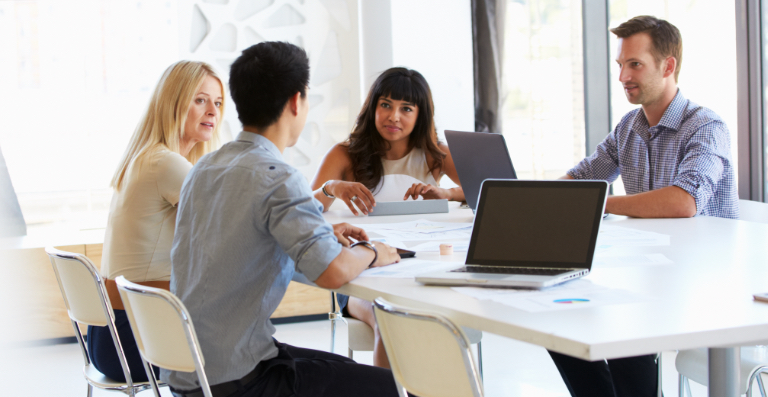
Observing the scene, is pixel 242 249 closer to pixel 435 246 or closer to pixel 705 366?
pixel 435 246

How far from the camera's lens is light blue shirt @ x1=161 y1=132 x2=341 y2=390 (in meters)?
1.23

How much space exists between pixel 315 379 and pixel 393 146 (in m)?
1.69

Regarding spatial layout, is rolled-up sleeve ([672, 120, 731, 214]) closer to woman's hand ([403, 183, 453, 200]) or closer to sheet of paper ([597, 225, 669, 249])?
sheet of paper ([597, 225, 669, 249])

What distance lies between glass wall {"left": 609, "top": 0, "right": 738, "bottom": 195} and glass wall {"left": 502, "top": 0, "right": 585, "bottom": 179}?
0.59 m

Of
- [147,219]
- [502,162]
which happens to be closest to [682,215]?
[502,162]

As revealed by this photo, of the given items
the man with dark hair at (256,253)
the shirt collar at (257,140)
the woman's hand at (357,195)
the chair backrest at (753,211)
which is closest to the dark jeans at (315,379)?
the man with dark hair at (256,253)

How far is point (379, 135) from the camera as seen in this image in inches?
113

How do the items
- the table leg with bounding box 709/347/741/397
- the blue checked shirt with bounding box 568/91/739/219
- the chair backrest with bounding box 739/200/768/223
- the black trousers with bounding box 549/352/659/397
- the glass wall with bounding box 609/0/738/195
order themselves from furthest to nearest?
the glass wall with bounding box 609/0/738/195
the chair backrest with bounding box 739/200/768/223
the blue checked shirt with bounding box 568/91/739/219
the black trousers with bounding box 549/352/659/397
the table leg with bounding box 709/347/741/397

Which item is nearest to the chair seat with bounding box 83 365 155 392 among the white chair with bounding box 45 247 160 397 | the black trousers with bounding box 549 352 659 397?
the white chair with bounding box 45 247 160 397

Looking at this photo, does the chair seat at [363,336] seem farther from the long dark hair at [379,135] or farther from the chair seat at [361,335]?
the long dark hair at [379,135]

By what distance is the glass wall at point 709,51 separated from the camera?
2924mm

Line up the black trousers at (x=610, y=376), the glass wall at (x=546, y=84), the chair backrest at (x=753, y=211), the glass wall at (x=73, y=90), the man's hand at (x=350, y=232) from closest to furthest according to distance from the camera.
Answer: the man's hand at (x=350, y=232), the black trousers at (x=610, y=376), the chair backrest at (x=753, y=211), the glass wall at (x=73, y=90), the glass wall at (x=546, y=84)

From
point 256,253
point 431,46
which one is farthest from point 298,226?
point 431,46

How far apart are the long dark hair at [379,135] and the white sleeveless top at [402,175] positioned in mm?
30
